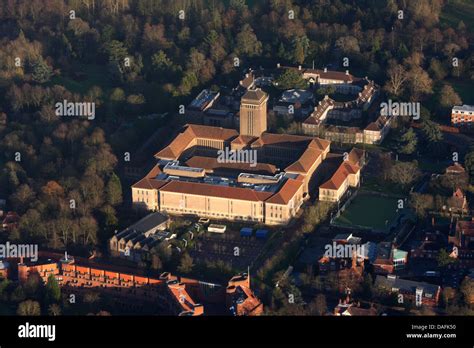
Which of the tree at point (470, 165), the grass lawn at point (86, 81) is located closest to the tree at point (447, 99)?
the tree at point (470, 165)

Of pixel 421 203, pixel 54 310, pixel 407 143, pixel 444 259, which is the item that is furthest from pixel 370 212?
pixel 54 310

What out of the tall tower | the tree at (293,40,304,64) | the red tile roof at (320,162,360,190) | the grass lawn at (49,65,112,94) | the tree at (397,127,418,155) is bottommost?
the red tile roof at (320,162,360,190)

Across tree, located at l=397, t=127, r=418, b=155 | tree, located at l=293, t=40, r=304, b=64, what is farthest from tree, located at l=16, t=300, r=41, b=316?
tree, located at l=293, t=40, r=304, b=64

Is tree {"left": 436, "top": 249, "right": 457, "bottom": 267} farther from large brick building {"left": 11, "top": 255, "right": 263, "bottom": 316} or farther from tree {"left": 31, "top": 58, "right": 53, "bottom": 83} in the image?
tree {"left": 31, "top": 58, "right": 53, "bottom": 83}

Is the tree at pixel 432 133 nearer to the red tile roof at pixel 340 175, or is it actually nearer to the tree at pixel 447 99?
the tree at pixel 447 99

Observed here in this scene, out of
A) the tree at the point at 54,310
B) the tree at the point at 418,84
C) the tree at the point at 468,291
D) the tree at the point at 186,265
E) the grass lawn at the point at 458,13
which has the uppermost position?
the grass lawn at the point at 458,13

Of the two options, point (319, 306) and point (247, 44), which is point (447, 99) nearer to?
point (247, 44)

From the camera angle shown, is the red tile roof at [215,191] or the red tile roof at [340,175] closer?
the red tile roof at [215,191]
